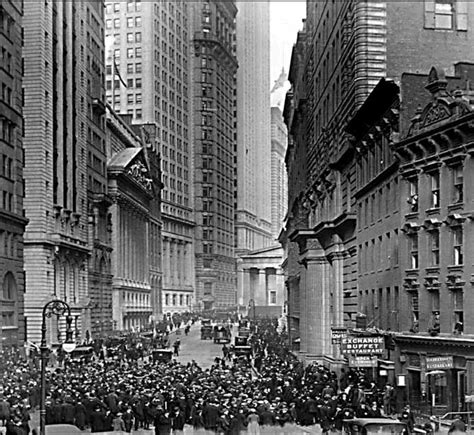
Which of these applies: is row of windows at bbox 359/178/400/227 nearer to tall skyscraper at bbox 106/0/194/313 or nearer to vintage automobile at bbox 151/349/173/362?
vintage automobile at bbox 151/349/173/362

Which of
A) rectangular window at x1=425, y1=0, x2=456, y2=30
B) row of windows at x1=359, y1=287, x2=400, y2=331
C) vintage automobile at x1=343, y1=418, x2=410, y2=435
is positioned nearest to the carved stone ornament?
rectangular window at x1=425, y1=0, x2=456, y2=30

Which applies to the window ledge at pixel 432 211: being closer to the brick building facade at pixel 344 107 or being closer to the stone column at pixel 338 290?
the brick building facade at pixel 344 107

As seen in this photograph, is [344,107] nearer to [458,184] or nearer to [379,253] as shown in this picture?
[379,253]

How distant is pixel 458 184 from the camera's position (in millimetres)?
35938

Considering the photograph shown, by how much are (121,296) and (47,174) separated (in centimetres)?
4231

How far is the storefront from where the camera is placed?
111 feet

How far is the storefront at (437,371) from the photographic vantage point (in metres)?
33.8

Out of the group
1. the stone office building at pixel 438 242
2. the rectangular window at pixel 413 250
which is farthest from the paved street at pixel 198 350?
the stone office building at pixel 438 242

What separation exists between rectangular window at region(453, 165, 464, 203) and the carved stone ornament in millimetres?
97510

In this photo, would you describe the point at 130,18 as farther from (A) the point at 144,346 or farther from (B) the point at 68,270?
(A) the point at 144,346

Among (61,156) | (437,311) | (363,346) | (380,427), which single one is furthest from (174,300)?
(380,427)

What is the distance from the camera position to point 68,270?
314 feet

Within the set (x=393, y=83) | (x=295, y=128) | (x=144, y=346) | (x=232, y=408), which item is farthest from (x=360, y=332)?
(x=295, y=128)

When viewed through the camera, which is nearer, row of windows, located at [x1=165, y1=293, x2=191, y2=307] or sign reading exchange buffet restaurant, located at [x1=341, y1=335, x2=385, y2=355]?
sign reading exchange buffet restaurant, located at [x1=341, y1=335, x2=385, y2=355]
